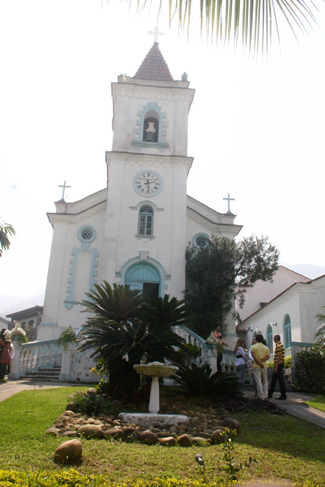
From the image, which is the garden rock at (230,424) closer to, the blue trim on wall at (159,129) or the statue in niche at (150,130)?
the blue trim on wall at (159,129)

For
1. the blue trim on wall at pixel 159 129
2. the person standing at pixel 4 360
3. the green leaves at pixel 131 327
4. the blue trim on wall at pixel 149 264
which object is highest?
the blue trim on wall at pixel 159 129

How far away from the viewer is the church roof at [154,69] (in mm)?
27641

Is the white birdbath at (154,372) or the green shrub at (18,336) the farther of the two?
the green shrub at (18,336)

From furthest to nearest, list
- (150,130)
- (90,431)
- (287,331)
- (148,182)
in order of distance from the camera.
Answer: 1. (150,130)
2. (148,182)
3. (287,331)
4. (90,431)

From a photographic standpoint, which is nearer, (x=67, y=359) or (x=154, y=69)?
(x=67, y=359)

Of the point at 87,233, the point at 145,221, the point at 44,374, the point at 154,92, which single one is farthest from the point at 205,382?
the point at 154,92

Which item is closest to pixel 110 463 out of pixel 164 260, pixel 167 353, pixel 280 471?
pixel 280 471

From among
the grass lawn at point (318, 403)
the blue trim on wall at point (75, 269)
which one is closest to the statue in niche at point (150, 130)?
the blue trim on wall at point (75, 269)

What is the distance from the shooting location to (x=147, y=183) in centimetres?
2481

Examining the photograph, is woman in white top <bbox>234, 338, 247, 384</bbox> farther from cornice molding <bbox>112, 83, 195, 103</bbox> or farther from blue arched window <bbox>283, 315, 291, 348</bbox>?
cornice molding <bbox>112, 83, 195, 103</bbox>

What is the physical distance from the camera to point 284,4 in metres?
2.89

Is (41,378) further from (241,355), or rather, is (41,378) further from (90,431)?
(90,431)

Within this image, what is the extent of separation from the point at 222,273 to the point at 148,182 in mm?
6879

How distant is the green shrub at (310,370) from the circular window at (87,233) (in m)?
13.1
